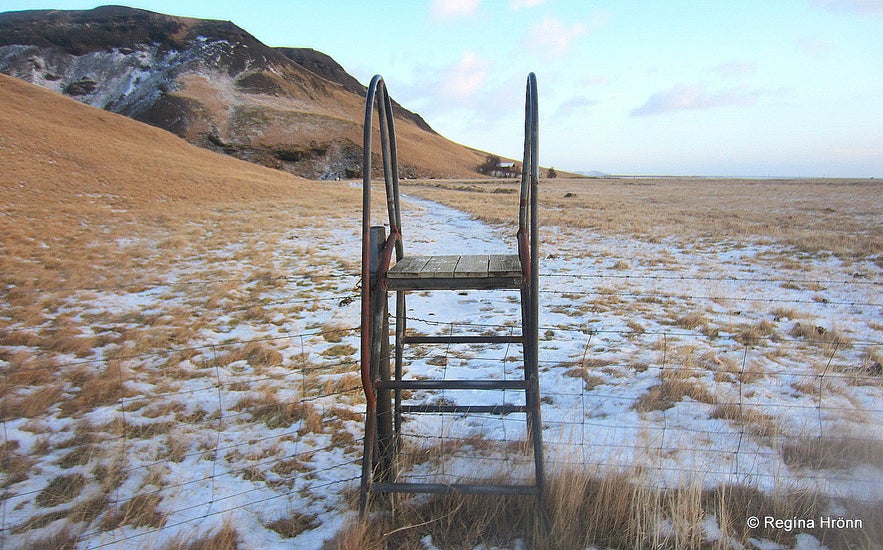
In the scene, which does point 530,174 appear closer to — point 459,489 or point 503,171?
point 459,489

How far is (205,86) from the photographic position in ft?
348

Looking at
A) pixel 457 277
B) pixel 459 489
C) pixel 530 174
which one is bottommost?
pixel 459 489

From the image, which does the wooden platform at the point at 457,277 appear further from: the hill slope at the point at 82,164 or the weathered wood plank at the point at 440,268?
the hill slope at the point at 82,164

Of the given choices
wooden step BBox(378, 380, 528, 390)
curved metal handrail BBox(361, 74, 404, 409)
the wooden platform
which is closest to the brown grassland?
wooden step BBox(378, 380, 528, 390)

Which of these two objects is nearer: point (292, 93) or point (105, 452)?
point (105, 452)

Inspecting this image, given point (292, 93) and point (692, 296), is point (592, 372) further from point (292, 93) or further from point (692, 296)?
point (292, 93)

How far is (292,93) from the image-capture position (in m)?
119

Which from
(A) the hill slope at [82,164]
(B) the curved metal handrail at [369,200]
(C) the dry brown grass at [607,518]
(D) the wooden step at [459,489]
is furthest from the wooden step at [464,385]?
(A) the hill slope at [82,164]

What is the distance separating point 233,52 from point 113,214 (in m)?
124

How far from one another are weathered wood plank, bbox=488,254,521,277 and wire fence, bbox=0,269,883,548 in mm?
1300

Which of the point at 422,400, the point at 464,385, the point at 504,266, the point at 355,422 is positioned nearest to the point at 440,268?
the point at 504,266

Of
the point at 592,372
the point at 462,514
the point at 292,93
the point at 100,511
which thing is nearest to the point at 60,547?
the point at 100,511

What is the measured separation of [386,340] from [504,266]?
3.08 feet

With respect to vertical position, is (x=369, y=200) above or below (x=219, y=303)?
above
